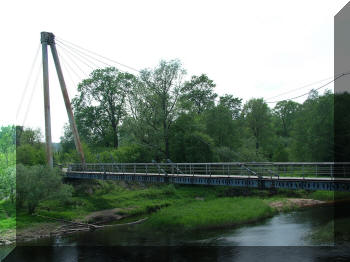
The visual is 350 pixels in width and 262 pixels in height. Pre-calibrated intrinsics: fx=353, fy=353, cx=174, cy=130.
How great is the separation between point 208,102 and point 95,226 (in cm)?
3866

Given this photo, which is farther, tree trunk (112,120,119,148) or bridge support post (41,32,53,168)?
tree trunk (112,120,119,148)

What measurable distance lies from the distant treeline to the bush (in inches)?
465

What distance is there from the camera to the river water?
21.0 m

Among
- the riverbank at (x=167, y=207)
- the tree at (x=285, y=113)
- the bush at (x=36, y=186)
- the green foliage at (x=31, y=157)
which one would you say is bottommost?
the riverbank at (x=167, y=207)

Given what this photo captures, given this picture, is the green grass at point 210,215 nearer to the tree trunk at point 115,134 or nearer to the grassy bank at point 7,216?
the grassy bank at point 7,216

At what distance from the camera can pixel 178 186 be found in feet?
161

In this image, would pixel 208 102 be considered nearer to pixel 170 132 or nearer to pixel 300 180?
pixel 170 132

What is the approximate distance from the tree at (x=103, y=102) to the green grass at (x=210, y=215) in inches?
1248

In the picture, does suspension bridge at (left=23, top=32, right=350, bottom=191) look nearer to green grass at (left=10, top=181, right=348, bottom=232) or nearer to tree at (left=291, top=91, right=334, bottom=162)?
green grass at (left=10, top=181, right=348, bottom=232)

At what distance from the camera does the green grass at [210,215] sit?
96.6ft

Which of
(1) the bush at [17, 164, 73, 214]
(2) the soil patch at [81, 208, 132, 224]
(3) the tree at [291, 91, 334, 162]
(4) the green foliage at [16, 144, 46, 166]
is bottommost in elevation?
(2) the soil patch at [81, 208, 132, 224]

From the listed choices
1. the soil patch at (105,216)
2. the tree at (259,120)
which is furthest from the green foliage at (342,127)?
the soil patch at (105,216)

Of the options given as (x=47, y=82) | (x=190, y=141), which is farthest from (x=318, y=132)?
(x=47, y=82)

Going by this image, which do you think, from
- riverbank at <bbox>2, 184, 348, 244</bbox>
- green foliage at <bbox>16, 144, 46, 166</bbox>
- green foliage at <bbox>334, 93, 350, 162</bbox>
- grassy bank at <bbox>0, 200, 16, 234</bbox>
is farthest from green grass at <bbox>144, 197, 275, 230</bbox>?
green foliage at <bbox>16, 144, 46, 166</bbox>
